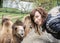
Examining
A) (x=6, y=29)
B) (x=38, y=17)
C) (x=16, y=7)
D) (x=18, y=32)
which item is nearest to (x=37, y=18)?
(x=38, y=17)

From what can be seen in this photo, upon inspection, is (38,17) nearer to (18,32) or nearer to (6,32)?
(18,32)

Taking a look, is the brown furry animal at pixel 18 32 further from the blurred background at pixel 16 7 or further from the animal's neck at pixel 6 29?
the blurred background at pixel 16 7

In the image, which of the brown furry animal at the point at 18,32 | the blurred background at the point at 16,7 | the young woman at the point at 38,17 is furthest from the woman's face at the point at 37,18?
the blurred background at the point at 16,7

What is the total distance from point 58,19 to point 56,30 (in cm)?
10

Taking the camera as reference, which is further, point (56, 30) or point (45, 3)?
point (45, 3)

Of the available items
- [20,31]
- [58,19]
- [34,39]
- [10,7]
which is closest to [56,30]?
[58,19]

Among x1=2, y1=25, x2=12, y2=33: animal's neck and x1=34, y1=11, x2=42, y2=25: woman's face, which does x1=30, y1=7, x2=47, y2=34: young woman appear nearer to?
x1=34, y1=11, x2=42, y2=25: woman's face

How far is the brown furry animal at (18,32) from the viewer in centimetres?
292

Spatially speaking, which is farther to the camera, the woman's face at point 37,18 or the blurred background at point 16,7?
the blurred background at point 16,7

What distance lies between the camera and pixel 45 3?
23.5ft

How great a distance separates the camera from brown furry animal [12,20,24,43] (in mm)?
2918

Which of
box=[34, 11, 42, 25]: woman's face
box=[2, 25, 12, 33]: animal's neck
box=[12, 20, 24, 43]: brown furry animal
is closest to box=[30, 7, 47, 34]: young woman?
box=[34, 11, 42, 25]: woman's face

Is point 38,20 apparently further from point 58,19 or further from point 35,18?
point 58,19

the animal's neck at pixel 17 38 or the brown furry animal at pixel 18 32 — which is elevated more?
the brown furry animal at pixel 18 32
